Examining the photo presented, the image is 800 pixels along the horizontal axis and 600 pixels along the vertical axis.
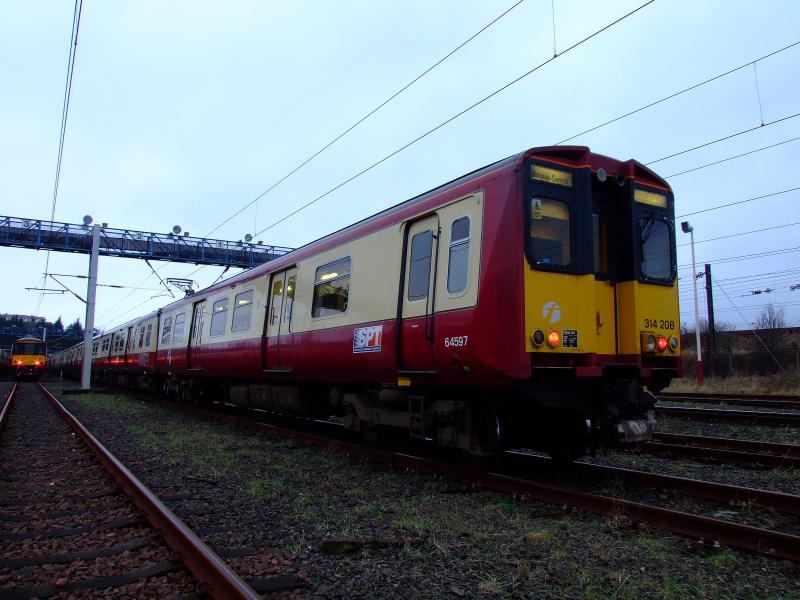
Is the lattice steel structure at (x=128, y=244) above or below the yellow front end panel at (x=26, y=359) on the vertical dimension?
above

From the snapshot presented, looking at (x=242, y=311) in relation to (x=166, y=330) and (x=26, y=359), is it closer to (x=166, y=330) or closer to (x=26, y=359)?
(x=166, y=330)

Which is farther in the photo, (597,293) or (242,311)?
(242,311)

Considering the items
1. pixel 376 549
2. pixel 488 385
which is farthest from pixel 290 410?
pixel 376 549

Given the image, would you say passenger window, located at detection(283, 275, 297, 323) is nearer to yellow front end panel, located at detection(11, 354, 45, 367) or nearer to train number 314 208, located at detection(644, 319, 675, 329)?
train number 314 208, located at detection(644, 319, 675, 329)

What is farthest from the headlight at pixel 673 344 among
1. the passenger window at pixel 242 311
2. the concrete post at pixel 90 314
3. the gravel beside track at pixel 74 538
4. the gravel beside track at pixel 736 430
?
the concrete post at pixel 90 314

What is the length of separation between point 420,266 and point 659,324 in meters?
2.77

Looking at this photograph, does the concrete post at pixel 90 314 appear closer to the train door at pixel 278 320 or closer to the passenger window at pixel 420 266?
the train door at pixel 278 320

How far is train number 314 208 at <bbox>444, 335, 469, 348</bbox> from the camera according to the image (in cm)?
595

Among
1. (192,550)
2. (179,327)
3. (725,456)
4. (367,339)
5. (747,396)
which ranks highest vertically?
(179,327)

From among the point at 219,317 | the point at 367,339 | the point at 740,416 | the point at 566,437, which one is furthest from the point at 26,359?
the point at 566,437

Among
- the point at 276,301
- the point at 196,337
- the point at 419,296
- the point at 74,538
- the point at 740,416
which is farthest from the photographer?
the point at 196,337

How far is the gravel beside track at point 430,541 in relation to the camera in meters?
3.58

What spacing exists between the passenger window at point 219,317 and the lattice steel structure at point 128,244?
20.3 m

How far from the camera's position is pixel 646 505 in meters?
4.94
